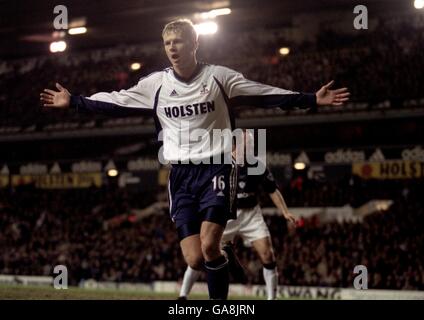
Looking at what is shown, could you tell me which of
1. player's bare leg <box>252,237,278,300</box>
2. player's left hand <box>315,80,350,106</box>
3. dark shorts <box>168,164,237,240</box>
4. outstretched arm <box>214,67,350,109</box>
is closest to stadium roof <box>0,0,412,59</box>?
player's bare leg <box>252,237,278,300</box>

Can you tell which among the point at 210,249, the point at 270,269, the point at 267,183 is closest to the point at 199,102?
the point at 210,249

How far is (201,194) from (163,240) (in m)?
17.8

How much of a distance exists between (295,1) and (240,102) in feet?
69.0

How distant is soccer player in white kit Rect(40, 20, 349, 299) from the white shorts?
3366mm

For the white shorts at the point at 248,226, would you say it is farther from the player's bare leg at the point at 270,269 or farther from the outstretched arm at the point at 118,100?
the outstretched arm at the point at 118,100

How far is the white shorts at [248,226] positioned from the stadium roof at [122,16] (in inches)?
548

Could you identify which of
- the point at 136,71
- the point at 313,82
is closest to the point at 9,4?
the point at 136,71

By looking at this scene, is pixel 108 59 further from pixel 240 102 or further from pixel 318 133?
pixel 240 102

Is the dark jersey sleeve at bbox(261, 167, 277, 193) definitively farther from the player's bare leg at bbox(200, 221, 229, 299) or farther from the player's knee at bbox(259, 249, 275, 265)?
the player's bare leg at bbox(200, 221, 229, 299)

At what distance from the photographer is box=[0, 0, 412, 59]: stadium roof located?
982 inches

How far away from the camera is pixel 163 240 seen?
24.6m

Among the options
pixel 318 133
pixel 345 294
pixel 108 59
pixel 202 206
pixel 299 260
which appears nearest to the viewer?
pixel 202 206

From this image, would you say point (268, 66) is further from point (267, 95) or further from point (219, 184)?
point (219, 184)

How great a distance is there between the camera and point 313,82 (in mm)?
25797
